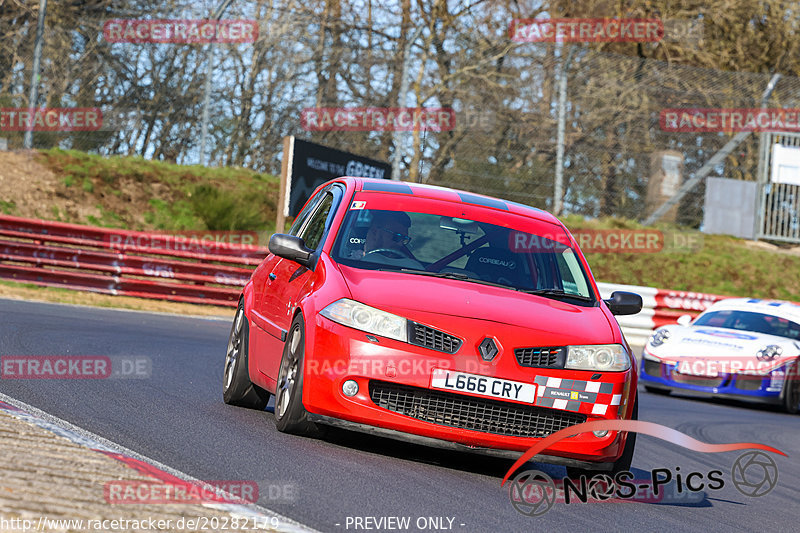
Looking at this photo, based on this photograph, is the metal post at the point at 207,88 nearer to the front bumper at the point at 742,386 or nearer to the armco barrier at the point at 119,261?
the armco barrier at the point at 119,261

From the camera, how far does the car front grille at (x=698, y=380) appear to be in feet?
47.5

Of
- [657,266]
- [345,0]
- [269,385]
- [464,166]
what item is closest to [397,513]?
[269,385]

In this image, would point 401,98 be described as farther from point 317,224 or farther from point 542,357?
point 542,357

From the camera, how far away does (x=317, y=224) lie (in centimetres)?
771

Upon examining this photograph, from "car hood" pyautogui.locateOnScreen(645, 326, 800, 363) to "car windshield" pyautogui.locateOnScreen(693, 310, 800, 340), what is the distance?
1.18 feet

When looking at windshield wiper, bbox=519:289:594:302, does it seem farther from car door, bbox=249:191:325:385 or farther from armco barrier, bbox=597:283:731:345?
armco barrier, bbox=597:283:731:345

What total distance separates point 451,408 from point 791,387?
964 centimetres

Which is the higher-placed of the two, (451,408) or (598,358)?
(598,358)

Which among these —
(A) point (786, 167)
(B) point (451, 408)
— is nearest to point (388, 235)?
(B) point (451, 408)

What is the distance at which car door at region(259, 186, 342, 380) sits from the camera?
6969mm

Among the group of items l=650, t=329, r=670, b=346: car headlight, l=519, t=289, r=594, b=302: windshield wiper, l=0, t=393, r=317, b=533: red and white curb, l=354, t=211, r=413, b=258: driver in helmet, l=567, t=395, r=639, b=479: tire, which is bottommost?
l=650, t=329, r=670, b=346: car headlight

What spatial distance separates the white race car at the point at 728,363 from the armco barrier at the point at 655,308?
6109 millimetres

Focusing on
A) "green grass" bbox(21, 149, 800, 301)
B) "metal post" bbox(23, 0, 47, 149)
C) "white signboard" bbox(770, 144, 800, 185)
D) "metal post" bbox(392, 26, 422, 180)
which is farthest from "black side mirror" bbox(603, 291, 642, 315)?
"white signboard" bbox(770, 144, 800, 185)

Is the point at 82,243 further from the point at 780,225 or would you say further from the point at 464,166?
the point at 780,225
